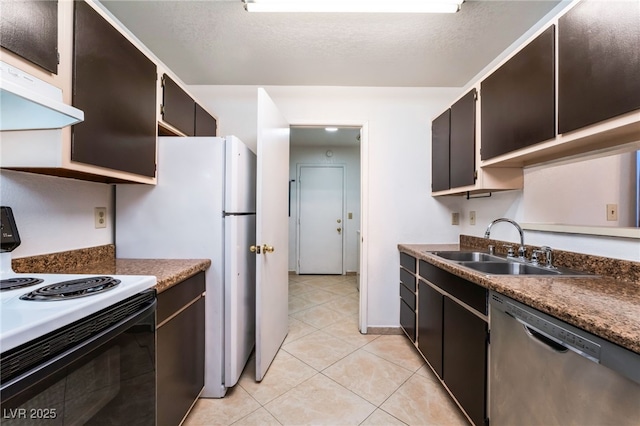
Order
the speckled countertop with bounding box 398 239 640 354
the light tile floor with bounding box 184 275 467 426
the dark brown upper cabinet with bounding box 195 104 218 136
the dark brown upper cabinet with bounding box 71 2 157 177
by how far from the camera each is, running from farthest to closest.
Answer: the dark brown upper cabinet with bounding box 195 104 218 136, the light tile floor with bounding box 184 275 467 426, the dark brown upper cabinet with bounding box 71 2 157 177, the speckled countertop with bounding box 398 239 640 354

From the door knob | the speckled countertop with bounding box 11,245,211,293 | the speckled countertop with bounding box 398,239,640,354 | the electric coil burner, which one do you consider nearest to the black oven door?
the electric coil burner

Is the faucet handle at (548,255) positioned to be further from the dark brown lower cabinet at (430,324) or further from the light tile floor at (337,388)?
the light tile floor at (337,388)

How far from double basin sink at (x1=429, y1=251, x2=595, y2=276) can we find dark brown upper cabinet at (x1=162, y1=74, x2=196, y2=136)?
6.88 feet

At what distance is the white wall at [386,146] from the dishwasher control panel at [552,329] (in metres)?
1.41

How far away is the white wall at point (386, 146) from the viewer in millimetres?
2428

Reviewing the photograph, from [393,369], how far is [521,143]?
67.9 inches

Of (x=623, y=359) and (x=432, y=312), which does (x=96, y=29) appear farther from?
(x=432, y=312)

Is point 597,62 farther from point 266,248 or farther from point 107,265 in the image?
point 107,265

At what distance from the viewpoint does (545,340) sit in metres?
0.86

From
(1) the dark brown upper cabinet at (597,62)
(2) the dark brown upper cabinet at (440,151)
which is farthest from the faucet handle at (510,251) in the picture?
(1) the dark brown upper cabinet at (597,62)

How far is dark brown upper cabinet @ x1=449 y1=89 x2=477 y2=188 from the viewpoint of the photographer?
173 centimetres

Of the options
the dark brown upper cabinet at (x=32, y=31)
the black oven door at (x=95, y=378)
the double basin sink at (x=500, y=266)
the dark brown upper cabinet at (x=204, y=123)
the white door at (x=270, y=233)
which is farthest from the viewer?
the dark brown upper cabinet at (x=204, y=123)

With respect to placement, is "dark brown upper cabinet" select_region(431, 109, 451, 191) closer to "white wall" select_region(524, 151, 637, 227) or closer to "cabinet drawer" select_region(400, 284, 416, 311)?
"white wall" select_region(524, 151, 637, 227)

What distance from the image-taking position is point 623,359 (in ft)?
2.09
